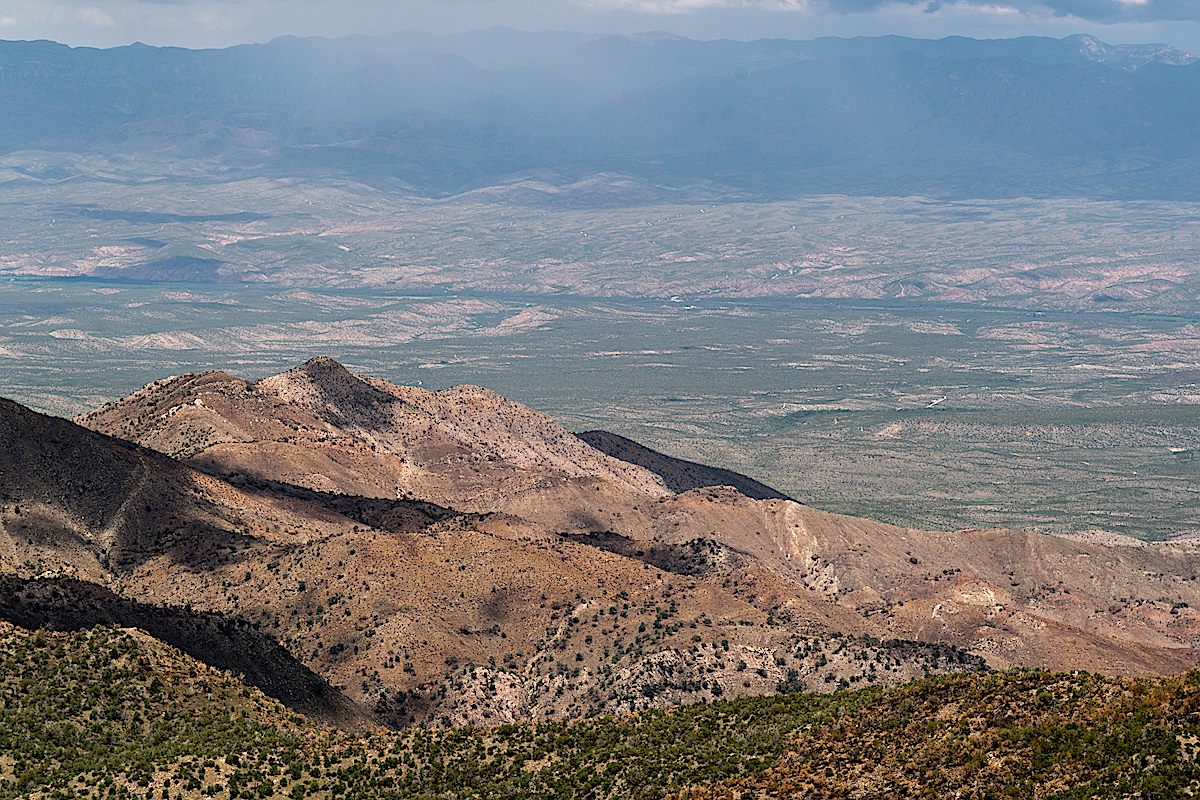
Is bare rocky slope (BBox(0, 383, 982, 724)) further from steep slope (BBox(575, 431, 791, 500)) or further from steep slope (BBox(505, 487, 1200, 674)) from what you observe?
steep slope (BBox(575, 431, 791, 500))

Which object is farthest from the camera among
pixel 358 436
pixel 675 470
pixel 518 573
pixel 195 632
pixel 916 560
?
pixel 675 470

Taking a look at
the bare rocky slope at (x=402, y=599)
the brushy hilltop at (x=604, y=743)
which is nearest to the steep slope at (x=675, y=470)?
the bare rocky slope at (x=402, y=599)

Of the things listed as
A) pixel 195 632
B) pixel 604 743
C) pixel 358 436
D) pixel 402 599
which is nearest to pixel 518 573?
pixel 402 599

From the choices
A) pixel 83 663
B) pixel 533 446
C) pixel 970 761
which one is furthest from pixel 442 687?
pixel 533 446

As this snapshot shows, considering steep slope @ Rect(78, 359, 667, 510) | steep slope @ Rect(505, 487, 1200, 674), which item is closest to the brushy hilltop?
steep slope @ Rect(505, 487, 1200, 674)

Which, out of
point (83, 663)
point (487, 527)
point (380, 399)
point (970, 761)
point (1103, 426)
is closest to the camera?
point (970, 761)

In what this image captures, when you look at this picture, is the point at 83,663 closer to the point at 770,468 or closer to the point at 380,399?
the point at 380,399

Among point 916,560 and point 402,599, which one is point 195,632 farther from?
point 916,560

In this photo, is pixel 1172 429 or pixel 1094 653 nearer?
pixel 1094 653
